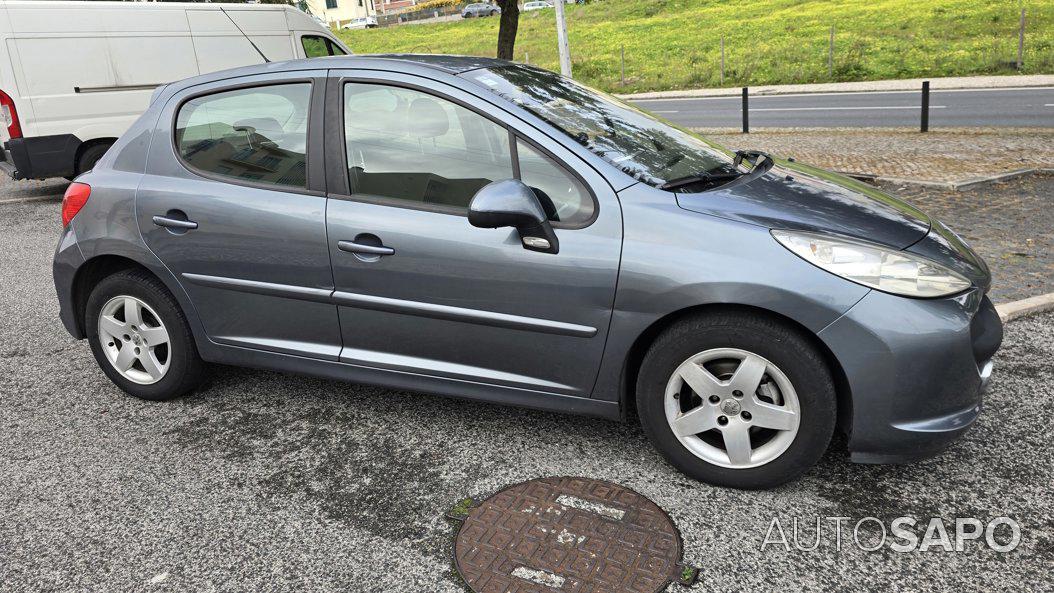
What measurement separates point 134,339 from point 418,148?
1800 mm

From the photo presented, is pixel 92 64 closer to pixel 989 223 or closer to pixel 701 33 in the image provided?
pixel 989 223

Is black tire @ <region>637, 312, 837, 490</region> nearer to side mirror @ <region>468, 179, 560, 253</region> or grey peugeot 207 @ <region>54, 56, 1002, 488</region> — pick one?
grey peugeot 207 @ <region>54, 56, 1002, 488</region>

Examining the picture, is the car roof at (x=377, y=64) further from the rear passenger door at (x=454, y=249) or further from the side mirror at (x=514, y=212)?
the side mirror at (x=514, y=212)

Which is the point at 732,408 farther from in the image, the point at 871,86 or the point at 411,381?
the point at 871,86

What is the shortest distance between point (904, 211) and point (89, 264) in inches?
147

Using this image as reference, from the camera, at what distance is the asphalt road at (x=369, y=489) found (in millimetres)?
2742

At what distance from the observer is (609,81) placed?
30484 millimetres

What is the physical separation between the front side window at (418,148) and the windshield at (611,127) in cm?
22

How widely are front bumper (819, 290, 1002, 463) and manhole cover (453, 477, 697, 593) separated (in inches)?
31.5

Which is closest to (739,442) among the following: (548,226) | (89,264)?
(548,226)

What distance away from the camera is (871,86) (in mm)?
23453

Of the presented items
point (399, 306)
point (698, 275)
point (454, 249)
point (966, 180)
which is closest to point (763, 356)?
point (698, 275)

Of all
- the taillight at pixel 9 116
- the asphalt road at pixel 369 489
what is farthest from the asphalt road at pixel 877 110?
the asphalt road at pixel 369 489

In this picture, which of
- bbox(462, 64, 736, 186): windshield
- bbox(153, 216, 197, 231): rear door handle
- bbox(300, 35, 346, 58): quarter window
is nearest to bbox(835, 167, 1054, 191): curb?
bbox(462, 64, 736, 186): windshield
